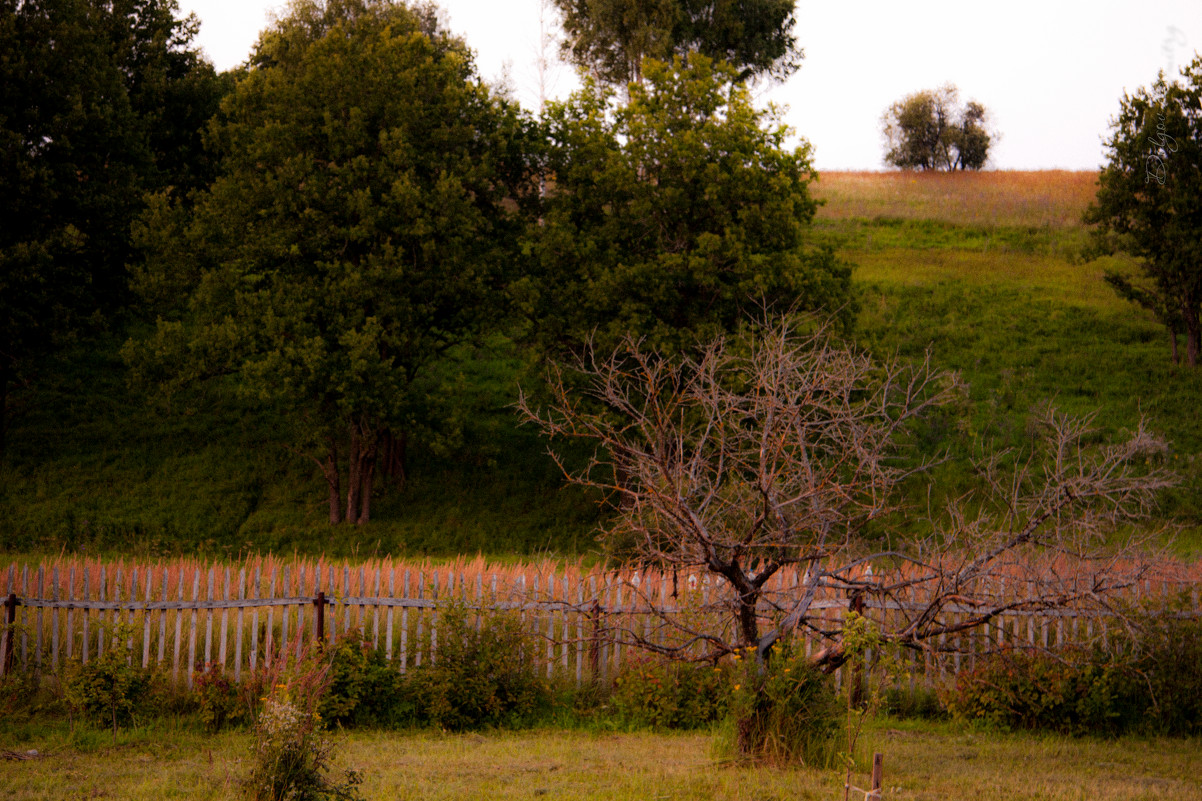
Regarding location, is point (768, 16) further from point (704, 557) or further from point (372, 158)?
point (704, 557)

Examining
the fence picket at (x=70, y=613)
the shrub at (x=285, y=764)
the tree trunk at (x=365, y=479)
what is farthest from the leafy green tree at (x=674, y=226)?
the shrub at (x=285, y=764)

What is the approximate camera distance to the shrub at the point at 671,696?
9.74 m

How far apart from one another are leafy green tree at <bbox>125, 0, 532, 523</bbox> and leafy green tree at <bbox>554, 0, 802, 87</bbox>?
42.0 feet

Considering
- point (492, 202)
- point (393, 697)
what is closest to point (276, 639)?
point (393, 697)

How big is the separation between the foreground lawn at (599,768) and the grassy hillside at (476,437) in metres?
9.72

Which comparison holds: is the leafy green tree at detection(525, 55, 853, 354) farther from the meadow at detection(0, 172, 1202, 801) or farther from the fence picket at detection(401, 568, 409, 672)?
the fence picket at detection(401, 568, 409, 672)

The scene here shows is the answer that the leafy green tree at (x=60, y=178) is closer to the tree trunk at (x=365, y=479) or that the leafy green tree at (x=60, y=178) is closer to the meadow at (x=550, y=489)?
the meadow at (x=550, y=489)

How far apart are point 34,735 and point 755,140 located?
20.1m

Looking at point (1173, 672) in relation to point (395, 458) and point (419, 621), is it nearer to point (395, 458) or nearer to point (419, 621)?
point (419, 621)

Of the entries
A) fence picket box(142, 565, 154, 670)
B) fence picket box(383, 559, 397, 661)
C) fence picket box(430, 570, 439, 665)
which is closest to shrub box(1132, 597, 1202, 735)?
fence picket box(430, 570, 439, 665)

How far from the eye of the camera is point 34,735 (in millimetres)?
8984

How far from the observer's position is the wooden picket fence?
10078 mm

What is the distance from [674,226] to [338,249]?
8.06 m

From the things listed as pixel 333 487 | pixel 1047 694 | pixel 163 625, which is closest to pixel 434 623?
pixel 163 625
